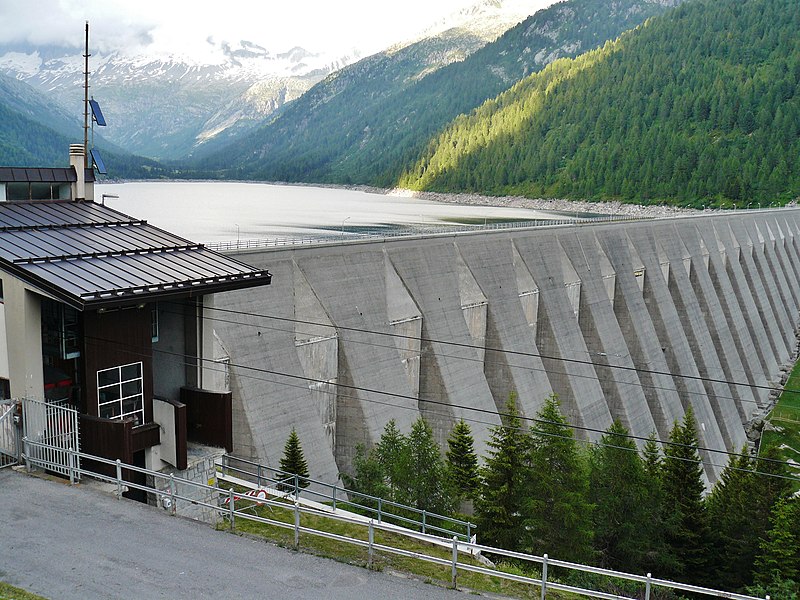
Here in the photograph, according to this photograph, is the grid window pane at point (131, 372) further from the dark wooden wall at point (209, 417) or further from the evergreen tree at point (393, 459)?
the evergreen tree at point (393, 459)

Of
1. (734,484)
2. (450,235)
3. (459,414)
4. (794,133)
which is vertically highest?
(794,133)

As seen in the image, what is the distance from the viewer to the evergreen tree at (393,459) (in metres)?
26.4

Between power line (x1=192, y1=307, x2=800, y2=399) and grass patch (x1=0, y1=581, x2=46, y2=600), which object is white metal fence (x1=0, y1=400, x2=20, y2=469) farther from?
grass patch (x1=0, y1=581, x2=46, y2=600)

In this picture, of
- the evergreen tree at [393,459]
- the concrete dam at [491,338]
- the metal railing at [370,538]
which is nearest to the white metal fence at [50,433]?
the metal railing at [370,538]

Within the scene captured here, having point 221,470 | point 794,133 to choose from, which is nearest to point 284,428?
point 221,470

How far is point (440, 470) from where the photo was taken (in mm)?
26906

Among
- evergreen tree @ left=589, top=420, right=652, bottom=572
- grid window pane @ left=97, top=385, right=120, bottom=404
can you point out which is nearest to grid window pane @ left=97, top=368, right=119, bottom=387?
grid window pane @ left=97, top=385, right=120, bottom=404

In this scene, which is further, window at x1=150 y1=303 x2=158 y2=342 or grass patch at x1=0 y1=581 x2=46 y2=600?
window at x1=150 y1=303 x2=158 y2=342

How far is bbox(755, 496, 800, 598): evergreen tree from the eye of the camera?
27.5 meters

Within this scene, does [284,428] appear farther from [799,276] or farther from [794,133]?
[794,133]

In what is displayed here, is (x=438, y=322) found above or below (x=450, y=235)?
below

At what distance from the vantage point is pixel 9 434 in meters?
17.0

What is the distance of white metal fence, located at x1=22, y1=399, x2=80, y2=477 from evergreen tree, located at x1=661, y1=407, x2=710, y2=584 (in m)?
22.1

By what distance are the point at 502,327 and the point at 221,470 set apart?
24494mm
